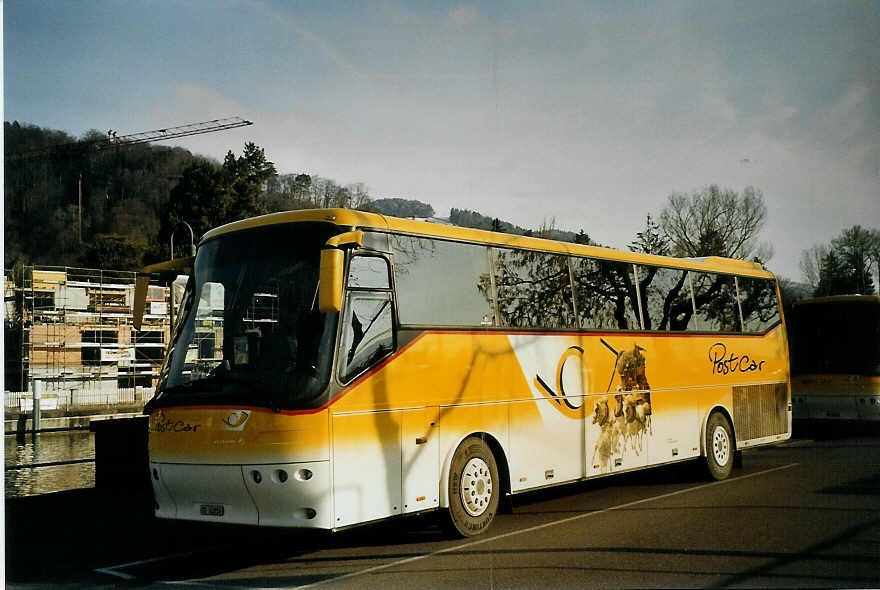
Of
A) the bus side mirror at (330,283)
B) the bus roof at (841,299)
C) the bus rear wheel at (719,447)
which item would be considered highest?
the bus roof at (841,299)

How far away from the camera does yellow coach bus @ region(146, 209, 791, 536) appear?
8219 mm

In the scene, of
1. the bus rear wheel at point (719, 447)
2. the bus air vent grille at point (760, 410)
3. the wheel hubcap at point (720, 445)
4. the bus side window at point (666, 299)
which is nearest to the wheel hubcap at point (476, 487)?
the bus side window at point (666, 299)

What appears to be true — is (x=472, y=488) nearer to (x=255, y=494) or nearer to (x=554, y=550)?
(x=554, y=550)

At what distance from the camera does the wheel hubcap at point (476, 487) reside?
9.73 metres

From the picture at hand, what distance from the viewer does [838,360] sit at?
21.0 meters

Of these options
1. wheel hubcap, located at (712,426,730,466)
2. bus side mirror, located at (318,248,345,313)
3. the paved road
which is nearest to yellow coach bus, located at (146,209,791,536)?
bus side mirror, located at (318,248,345,313)

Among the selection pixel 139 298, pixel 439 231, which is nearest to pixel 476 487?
pixel 439 231

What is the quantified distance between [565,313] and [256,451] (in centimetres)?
502

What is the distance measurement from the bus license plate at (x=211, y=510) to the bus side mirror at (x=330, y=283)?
2298 mm

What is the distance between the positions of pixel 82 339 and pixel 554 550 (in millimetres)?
62111

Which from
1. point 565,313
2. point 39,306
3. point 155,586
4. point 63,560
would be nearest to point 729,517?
point 565,313

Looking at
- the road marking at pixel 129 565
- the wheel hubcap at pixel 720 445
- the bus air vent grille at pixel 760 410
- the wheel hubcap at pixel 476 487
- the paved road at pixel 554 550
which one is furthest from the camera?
the bus air vent grille at pixel 760 410

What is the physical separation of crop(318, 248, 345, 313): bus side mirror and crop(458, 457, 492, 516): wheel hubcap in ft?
9.73

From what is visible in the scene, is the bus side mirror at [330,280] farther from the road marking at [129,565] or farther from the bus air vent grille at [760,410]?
the bus air vent grille at [760,410]
